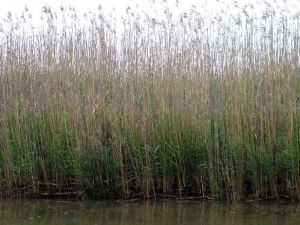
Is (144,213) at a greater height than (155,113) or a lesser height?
lesser

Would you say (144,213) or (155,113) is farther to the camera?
(155,113)

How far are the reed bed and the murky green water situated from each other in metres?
0.19

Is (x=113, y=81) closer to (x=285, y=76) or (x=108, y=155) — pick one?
(x=108, y=155)

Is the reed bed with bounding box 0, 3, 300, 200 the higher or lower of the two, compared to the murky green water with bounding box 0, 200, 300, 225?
higher

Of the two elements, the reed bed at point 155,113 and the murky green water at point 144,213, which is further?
the reed bed at point 155,113

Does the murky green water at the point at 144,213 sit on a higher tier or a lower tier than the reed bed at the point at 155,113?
lower

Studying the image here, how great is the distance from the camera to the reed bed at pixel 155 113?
4.25 metres

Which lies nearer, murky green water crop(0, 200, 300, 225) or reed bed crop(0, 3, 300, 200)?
murky green water crop(0, 200, 300, 225)

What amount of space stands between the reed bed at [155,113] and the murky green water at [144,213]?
0.19 meters

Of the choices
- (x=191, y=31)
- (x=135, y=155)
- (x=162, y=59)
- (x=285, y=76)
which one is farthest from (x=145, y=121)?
(x=285, y=76)

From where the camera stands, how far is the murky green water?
11.9 feet

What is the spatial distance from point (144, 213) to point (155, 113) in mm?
1041

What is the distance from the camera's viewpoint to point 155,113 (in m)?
4.50

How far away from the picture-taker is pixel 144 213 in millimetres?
3871
